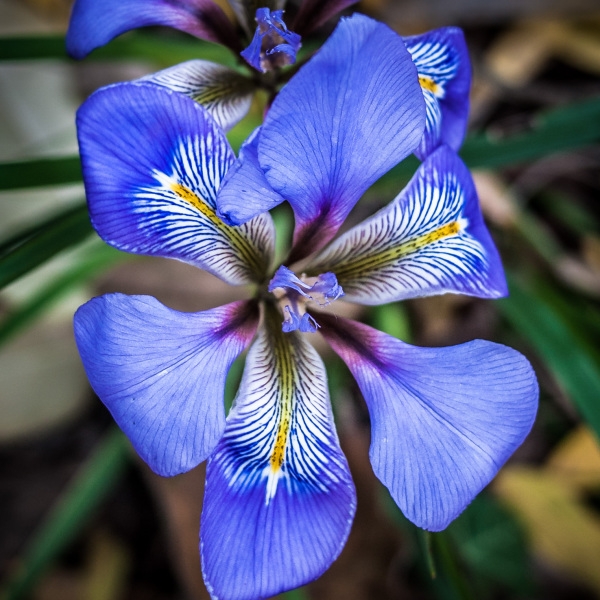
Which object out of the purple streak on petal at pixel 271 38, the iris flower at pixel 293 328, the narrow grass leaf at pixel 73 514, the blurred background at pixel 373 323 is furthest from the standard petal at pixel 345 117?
the narrow grass leaf at pixel 73 514

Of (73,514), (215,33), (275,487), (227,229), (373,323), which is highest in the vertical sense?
(215,33)

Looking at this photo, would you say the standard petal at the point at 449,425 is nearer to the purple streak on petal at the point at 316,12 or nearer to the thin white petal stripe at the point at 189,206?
the thin white petal stripe at the point at 189,206

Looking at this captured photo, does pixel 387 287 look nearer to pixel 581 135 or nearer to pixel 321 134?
pixel 321 134

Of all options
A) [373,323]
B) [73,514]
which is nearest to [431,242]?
[373,323]

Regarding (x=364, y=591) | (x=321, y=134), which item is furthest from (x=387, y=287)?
(x=364, y=591)

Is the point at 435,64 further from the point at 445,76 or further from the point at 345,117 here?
the point at 345,117

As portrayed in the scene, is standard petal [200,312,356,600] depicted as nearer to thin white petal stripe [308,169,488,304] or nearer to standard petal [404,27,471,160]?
thin white petal stripe [308,169,488,304]
